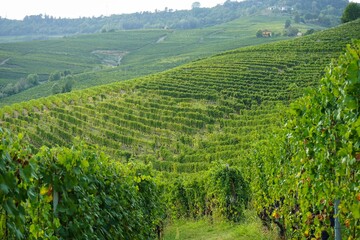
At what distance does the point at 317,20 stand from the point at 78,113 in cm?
11684

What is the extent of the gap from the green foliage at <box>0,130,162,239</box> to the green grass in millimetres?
4649

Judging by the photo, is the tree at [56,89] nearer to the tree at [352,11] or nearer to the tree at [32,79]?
the tree at [32,79]

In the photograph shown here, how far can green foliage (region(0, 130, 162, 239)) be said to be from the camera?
A: 11.1 ft

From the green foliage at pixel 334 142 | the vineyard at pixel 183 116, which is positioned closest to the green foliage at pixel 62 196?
the green foliage at pixel 334 142

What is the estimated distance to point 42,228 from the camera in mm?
4559

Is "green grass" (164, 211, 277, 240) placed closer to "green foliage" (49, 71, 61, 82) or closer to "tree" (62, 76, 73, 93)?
"tree" (62, 76, 73, 93)

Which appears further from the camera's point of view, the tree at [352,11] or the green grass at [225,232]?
the tree at [352,11]

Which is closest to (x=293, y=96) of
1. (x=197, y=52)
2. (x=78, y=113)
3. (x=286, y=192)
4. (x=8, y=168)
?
(x=78, y=113)

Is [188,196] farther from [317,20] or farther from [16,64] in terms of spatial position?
[317,20]

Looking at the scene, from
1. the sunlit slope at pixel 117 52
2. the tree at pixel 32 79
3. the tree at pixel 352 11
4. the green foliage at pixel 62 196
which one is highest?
the tree at pixel 352 11

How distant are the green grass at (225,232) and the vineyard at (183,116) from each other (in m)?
2.75

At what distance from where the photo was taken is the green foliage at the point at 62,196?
11.1ft

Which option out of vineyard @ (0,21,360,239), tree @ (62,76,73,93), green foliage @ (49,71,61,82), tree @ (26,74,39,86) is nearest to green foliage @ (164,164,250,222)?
vineyard @ (0,21,360,239)

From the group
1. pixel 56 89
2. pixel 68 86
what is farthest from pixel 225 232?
pixel 56 89
